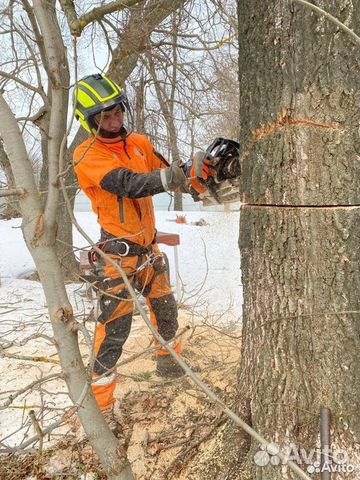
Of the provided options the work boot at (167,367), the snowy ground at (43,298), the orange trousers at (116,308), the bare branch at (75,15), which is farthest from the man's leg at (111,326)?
the bare branch at (75,15)

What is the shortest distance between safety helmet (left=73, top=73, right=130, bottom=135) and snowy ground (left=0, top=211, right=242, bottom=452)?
38.3 inches

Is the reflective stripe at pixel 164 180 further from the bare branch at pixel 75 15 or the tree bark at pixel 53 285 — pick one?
the tree bark at pixel 53 285

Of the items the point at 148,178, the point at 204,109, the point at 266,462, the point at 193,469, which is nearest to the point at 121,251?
the point at 148,178

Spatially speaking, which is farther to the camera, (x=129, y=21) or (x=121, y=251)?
(x=129, y=21)

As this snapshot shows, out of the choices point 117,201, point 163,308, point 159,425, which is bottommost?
point 159,425

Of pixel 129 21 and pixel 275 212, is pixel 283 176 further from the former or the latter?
pixel 129 21

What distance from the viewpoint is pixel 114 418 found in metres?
2.35

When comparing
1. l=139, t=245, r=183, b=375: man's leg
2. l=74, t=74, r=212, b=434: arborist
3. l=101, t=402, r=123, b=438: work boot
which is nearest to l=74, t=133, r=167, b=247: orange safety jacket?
l=74, t=74, r=212, b=434: arborist

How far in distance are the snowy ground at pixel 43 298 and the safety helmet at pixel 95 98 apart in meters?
0.97

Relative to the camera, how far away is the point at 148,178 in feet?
7.39

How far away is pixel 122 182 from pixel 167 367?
1257mm

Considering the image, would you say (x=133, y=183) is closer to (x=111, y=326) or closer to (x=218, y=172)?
(x=218, y=172)

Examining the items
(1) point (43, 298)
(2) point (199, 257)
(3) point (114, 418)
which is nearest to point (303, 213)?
(3) point (114, 418)

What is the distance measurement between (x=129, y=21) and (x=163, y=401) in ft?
14.5
